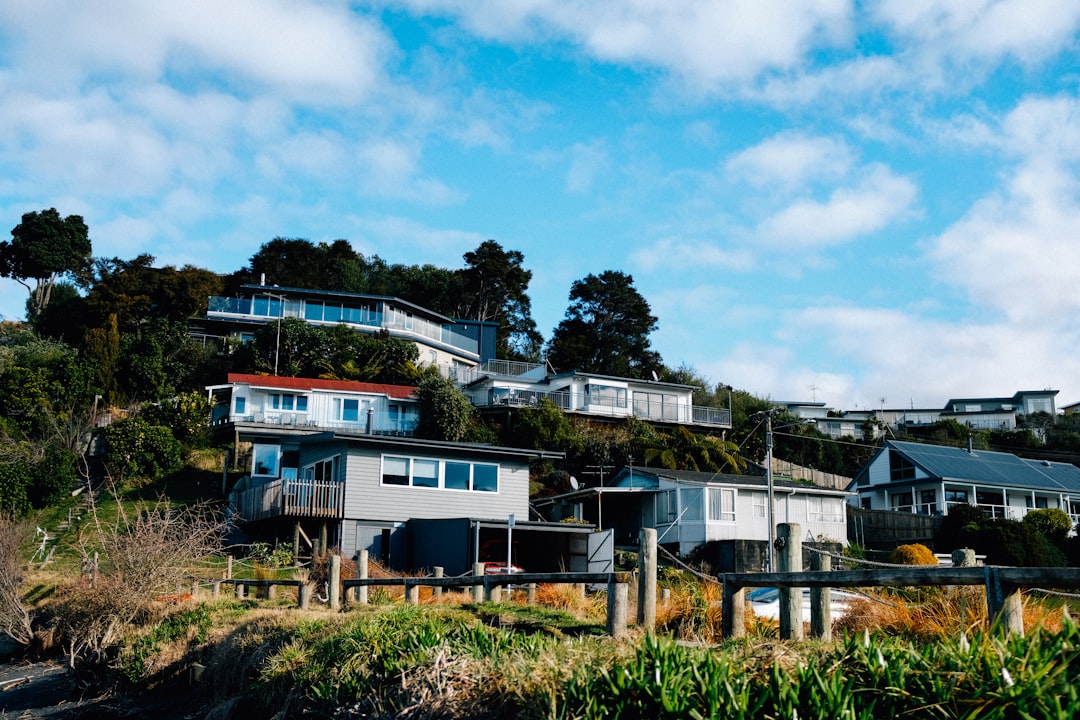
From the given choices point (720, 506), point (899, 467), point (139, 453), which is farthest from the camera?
point (899, 467)

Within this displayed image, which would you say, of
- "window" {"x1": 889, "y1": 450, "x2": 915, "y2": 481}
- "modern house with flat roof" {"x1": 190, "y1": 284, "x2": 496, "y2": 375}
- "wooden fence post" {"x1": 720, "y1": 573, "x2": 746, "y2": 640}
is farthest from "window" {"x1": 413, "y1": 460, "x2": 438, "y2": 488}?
"window" {"x1": 889, "y1": 450, "x2": 915, "y2": 481}

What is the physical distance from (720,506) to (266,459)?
18559 mm

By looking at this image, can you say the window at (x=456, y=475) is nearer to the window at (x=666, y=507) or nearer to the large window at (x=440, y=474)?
the large window at (x=440, y=474)

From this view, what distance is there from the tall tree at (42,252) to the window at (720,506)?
166 ft

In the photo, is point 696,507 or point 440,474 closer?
point 440,474

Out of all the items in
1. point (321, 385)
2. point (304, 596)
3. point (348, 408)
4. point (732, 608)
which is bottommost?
point (304, 596)

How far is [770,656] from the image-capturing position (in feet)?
20.3

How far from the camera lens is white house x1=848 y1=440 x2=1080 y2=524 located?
53406mm

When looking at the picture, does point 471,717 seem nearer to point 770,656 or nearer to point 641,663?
point 641,663

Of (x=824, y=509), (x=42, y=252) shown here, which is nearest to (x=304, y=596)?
(x=824, y=509)

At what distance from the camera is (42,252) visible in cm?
6812

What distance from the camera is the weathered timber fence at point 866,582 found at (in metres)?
6.18

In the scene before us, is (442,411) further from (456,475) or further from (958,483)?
(958,483)

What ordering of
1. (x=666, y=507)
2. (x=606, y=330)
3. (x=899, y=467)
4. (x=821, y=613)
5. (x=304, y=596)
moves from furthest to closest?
(x=606, y=330) → (x=899, y=467) → (x=666, y=507) → (x=304, y=596) → (x=821, y=613)
